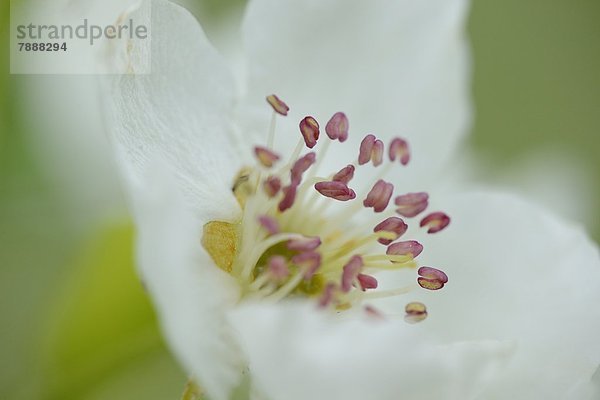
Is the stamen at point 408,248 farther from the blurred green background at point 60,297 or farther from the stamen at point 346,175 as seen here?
the blurred green background at point 60,297

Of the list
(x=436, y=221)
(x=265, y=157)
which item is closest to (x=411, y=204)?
(x=436, y=221)

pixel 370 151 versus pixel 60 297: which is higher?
pixel 370 151

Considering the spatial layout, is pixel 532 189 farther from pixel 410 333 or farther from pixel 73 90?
pixel 410 333

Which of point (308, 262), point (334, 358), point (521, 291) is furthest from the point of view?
point (521, 291)

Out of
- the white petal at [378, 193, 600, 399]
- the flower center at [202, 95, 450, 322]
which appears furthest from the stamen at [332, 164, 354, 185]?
the white petal at [378, 193, 600, 399]

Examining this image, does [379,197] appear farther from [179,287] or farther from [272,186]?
[179,287]

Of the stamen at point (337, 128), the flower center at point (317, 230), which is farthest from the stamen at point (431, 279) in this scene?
the stamen at point (337, 128)

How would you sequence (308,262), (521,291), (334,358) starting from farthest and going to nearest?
1. (521,291)
2. (308,262)
3. (334,358)
